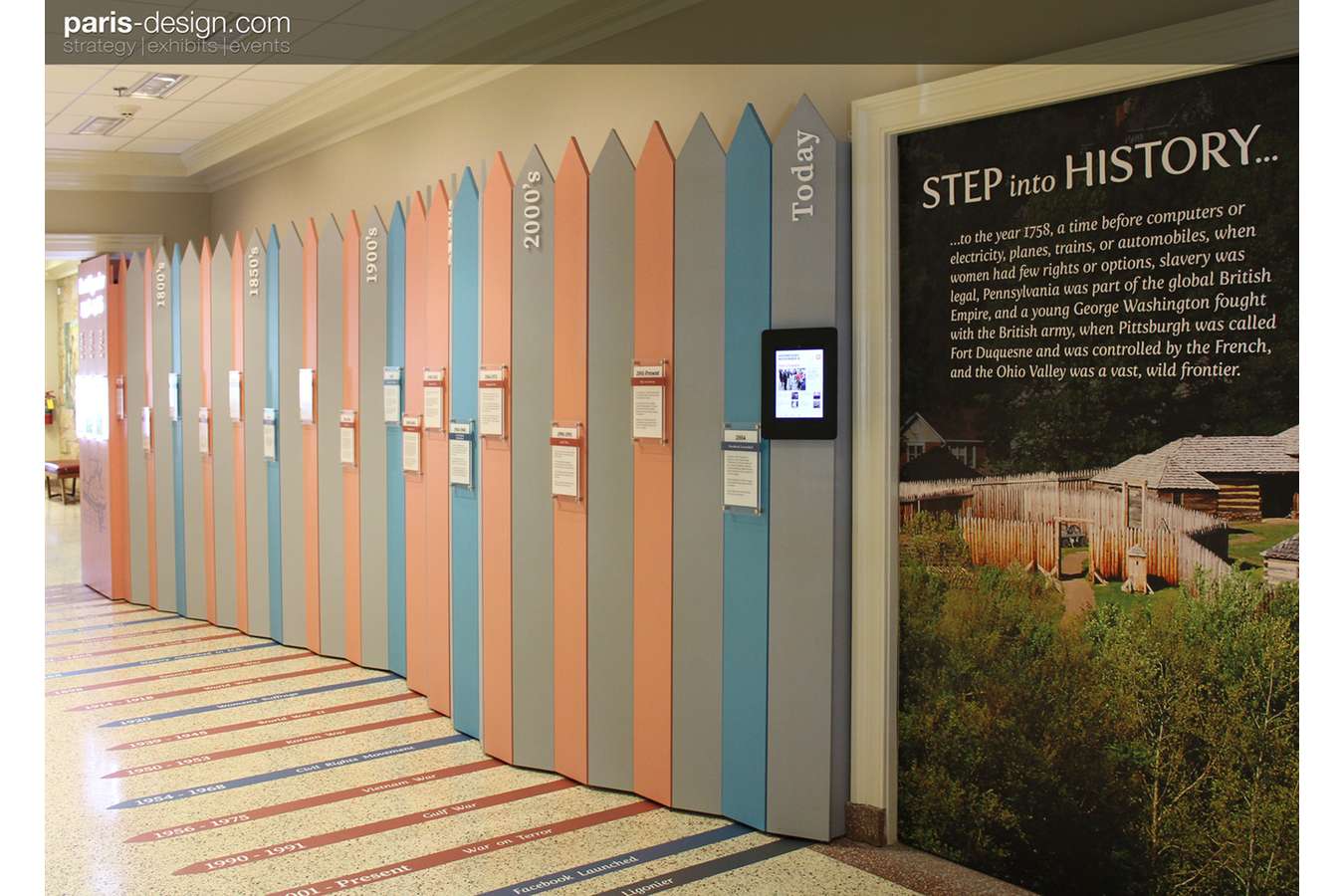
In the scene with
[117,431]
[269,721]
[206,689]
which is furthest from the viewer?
[117,431]

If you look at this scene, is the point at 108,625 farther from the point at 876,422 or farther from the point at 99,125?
the point at 876,422

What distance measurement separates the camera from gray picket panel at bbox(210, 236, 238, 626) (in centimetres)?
727

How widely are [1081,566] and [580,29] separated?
3.27 meters

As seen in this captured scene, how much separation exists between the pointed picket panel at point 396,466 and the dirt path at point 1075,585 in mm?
3707

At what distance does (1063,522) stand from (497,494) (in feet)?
7.81

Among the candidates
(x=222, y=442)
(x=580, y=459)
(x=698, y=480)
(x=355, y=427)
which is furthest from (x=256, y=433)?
(x=698, y=480)

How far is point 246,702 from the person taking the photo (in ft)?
18.3

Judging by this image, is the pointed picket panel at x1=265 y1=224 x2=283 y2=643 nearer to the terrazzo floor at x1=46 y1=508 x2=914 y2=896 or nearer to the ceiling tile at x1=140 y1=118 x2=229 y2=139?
the terrazzo floor at x1=46 y1=508 x2=914 y2=896

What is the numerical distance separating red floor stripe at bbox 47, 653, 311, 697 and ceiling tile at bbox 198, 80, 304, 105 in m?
3.44

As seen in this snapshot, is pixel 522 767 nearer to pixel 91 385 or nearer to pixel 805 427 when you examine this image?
pixel 805 427

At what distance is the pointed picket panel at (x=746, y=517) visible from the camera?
3.82 metres

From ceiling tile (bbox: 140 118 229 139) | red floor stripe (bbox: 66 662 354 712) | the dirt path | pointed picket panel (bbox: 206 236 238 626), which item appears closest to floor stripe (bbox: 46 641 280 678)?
pointed picket panel (bbox: 206 236 238 626)

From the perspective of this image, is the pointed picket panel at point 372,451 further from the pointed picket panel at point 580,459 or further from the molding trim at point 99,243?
the molding trim at point 99,243
